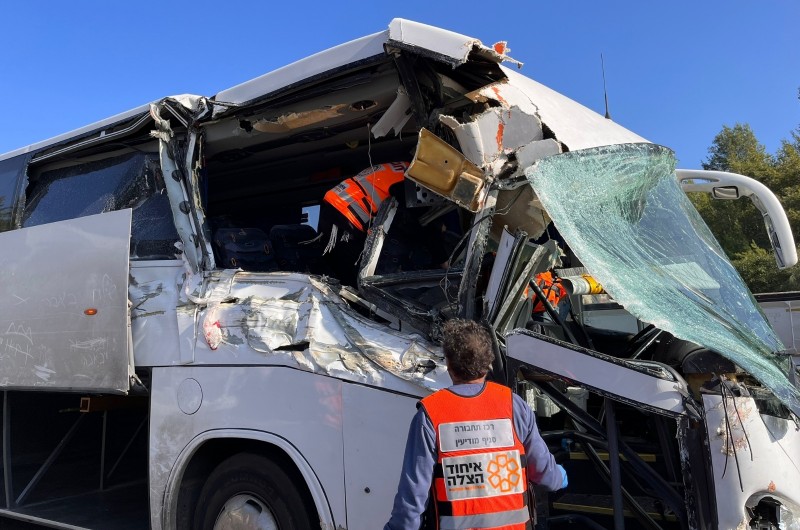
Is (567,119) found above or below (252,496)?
above

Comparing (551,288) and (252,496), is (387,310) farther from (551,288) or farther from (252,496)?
(551,288)

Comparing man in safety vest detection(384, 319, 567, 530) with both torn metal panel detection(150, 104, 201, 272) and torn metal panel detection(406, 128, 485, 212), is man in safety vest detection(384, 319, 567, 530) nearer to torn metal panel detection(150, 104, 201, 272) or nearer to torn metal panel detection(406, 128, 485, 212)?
torn metal panel detection(406, 128, 485, 212)

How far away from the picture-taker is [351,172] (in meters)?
5.61

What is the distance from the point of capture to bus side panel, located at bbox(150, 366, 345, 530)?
3219 mm

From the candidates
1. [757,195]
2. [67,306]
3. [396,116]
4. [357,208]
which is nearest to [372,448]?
[357,208]

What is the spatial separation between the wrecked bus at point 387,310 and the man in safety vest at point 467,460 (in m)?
0.55

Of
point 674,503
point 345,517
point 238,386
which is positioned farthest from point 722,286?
point 238,386

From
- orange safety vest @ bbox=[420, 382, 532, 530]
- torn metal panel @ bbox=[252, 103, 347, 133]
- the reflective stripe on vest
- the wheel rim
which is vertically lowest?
the wheel rim


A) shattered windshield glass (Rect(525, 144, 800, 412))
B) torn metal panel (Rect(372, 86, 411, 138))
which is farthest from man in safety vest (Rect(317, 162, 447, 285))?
shattered windshield glass (Rect(525, 144, 800, 412))

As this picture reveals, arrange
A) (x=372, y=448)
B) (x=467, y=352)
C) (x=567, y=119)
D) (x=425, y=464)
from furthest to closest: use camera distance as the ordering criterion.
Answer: (x=567, y=119), (x=372, y=448), (x=467, y=352), (x=425, y=464)

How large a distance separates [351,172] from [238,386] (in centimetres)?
257

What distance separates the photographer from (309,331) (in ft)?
11.3

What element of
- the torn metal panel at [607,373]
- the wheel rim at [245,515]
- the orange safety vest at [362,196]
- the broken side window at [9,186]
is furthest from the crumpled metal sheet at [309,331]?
the broken side window at [9,186]

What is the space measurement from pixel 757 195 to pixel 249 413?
10.9ft
